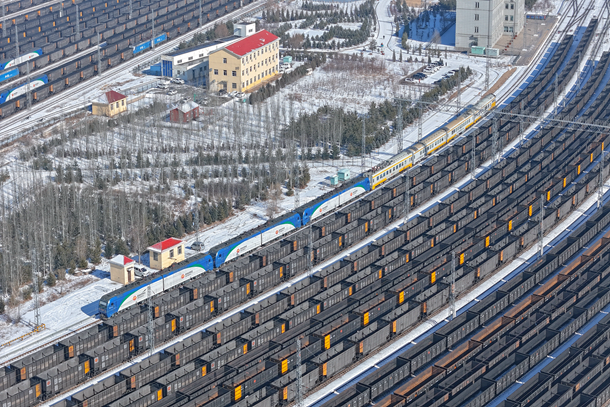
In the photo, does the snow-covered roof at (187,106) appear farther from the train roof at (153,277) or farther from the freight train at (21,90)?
the train roof at (153,277)

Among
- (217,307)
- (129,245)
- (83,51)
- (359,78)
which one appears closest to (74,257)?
(129,245)

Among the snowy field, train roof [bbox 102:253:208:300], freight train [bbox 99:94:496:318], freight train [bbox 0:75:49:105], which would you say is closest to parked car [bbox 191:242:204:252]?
the snowy field

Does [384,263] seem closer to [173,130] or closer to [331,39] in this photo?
[173,130]

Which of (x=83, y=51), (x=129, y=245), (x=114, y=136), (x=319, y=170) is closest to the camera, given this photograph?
(x=129, y=245)

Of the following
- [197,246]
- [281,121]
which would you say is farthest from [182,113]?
[197,246]

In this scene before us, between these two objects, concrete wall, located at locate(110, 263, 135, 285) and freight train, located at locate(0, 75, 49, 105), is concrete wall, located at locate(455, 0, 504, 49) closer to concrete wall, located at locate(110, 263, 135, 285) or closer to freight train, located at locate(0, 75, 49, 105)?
freight train, located at locate(0, 75, 49, 105)

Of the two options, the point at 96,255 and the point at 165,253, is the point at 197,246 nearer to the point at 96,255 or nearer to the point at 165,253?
the point at 165,253

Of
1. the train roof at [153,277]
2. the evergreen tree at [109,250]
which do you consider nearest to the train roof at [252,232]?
the train roof at [153,277]
